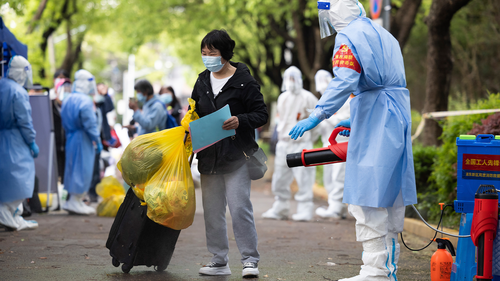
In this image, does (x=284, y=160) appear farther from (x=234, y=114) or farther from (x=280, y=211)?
(x=234, y=114)

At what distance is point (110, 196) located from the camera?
8727 millimetres

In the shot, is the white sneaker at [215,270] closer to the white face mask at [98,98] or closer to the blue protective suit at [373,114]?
the blue protective suit at [373,114]

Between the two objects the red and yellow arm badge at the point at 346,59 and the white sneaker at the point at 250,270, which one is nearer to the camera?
the red and yellow arm badge at the point at 346,59

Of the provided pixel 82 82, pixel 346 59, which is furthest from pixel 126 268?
pixel 82 82

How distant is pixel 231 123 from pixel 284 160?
15.1 ft

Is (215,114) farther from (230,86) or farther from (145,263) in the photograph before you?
(145,263)

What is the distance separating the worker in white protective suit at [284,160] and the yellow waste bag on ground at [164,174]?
4430 mm

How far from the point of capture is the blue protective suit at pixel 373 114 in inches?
148

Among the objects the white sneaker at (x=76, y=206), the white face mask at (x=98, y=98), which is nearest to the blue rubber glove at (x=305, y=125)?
the white sneaker at (x=76, y=206)

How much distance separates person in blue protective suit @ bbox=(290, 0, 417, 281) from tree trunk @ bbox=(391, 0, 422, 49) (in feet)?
27.8

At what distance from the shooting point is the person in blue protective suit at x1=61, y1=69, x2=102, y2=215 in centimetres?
870

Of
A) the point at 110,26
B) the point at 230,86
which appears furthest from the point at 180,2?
the point at 230,86

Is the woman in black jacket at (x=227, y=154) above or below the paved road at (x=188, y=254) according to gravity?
above

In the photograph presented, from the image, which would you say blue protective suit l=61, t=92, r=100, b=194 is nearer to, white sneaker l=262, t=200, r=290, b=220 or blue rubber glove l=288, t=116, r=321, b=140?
white sneaker l=262, t=200, r=290, b=220
